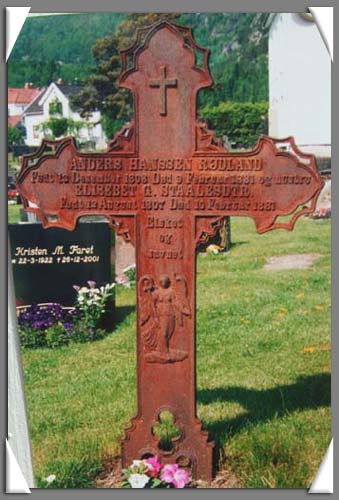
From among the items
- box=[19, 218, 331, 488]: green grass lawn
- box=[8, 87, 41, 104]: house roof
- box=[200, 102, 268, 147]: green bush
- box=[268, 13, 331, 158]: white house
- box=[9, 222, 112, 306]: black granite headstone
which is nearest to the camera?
box=[19, 218, 331, 488]: green grass lawn

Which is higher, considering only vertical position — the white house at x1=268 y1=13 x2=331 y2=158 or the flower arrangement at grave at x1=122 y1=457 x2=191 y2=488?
the white house at x1=268 y1=13 x2=331 y2=158

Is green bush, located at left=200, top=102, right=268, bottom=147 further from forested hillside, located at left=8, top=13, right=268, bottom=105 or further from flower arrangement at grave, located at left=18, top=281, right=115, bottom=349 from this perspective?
flower arrangement at grave, located at left=18, top=281, right=115, bottom=349

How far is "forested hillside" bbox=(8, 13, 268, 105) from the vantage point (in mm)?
20219

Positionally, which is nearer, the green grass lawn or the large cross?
the large cross

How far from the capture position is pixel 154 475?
4.57m

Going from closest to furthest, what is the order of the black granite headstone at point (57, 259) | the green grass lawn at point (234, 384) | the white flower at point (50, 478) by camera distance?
the white flower at point (50, 478)
the green grass lawn at point (234, 384)
the black granite headstone at point (57, 259)

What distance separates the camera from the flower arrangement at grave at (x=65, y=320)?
24.1 feet

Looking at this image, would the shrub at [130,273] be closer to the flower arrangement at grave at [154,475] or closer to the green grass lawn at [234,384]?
the green grass lawn at [234,384]

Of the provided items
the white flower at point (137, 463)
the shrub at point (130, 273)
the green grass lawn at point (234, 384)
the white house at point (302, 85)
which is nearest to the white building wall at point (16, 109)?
the white house at point (302, 85)

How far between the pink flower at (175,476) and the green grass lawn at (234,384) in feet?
0.99

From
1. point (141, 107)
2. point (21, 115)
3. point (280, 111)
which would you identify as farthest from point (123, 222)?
point (21, 115)

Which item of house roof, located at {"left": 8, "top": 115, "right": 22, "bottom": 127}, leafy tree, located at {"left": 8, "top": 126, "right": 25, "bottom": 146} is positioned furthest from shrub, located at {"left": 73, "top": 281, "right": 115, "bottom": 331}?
house roof, located at {"left": 8, "top": 115, "right": 22, "bottom": 127}

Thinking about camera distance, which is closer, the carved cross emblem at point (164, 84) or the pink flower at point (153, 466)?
the carved cross emblem at point (164, 84)

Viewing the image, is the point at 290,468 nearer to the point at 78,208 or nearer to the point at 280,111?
the point at 78,208
